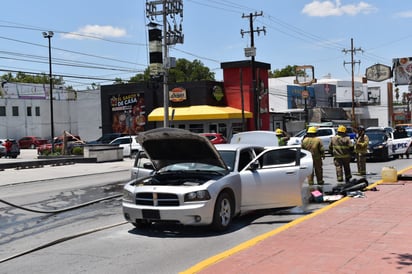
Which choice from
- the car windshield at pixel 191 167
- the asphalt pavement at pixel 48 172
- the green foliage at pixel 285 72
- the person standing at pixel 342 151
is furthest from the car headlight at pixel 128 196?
the green foliage at pixel 285 72

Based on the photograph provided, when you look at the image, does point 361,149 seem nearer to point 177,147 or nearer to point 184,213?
point 177,147

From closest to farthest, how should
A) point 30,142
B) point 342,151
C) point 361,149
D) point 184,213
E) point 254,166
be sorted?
1. point 184,213
2. point 254,166
3. point 342,151
4. point 361,149
5. point 30,142

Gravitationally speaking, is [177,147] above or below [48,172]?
above

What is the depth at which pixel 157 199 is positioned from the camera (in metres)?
7.85

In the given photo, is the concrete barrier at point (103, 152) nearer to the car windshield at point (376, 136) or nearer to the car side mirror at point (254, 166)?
the car windshield at point (376, 136)

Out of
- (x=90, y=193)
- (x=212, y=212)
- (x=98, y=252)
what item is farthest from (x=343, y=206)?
(x=90, y=193)

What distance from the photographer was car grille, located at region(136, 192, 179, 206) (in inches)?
306

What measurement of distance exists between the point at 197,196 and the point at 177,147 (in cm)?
128

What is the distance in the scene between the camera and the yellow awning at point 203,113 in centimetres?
4106

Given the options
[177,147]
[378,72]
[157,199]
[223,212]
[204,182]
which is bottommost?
[223,212]

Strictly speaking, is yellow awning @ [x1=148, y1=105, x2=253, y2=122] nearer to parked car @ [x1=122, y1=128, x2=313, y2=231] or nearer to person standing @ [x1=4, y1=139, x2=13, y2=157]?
person standing @ [x1=4, y1=139, x2=13, y2=157]

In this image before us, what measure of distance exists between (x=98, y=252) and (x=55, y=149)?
2856 cm

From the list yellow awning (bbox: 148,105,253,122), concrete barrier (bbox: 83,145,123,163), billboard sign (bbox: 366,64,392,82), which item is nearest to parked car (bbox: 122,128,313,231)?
concrete barrier (bbox: 83,145,123,163)

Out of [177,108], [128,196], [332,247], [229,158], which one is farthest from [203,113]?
[332,247]
